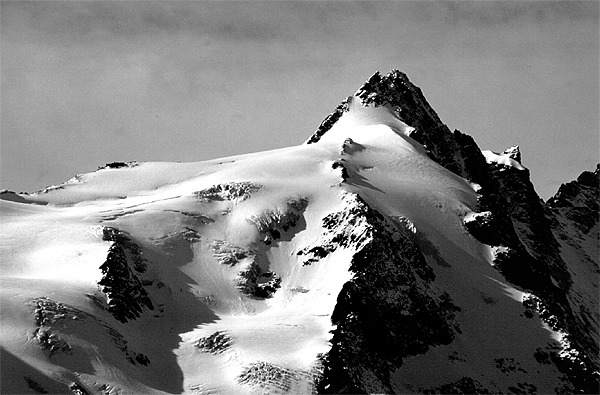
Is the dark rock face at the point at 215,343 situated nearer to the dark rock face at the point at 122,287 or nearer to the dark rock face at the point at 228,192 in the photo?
the dark rock face at the point at 122,287

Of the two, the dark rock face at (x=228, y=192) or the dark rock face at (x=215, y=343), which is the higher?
the dark rock face at (x=228, y=192)

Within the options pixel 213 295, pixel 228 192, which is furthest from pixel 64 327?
pixel 228 192

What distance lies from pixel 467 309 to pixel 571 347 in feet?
54.6

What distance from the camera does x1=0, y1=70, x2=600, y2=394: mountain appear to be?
142 meters

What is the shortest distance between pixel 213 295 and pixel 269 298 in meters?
8.24

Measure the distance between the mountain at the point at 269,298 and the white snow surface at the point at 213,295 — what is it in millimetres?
279

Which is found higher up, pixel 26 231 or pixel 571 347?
pixel 26 231

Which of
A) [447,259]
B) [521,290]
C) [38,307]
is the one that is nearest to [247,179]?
[447,259]

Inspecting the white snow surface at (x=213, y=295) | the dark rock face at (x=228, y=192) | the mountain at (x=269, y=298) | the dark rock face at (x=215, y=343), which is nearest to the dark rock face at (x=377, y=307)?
the mountain at (x=269, y=298)

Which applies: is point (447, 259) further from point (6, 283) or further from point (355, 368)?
point (6, 283)

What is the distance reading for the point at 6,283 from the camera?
14650cm

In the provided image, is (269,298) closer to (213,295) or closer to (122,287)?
(213,295)

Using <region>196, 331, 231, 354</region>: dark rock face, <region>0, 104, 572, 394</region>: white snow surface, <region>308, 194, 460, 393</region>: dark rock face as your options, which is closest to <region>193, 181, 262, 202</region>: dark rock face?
<region>0, 104, 572, 394</region>: white snow surface

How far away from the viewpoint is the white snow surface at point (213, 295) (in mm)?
140250
